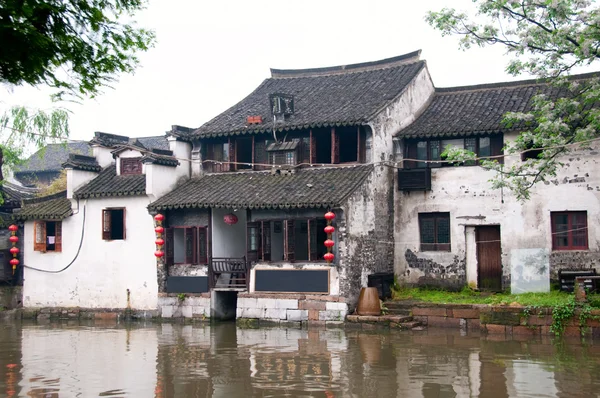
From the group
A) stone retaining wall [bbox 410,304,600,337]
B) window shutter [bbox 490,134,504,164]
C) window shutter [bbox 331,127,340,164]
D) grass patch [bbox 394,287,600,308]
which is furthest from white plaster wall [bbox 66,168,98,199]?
window shutter [bbox 490,134,504,164]

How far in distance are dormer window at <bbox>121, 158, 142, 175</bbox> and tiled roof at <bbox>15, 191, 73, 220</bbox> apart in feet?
7.62

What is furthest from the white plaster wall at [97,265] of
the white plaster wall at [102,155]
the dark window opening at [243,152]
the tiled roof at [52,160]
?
the tiled roof at [52,160]

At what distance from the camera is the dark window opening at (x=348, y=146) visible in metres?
23.5

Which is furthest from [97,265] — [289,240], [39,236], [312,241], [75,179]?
[312,241]

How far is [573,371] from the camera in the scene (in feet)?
44.1

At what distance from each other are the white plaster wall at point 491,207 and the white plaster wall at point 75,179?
10.8 metres

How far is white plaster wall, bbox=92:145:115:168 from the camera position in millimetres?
26219

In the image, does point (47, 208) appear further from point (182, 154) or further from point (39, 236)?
point (182, 154)

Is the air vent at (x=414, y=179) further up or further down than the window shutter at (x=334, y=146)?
further down

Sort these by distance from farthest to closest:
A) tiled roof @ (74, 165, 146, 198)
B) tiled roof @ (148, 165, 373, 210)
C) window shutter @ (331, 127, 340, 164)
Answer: tiled roof @ (74, 165, 146, 198) < window shutter @ (331, 127, 340, 164) < tiled roof @ (148, 165, 373, 210)

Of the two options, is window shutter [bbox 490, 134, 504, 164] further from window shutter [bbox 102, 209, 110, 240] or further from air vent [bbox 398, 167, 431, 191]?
window shutter [bbox 102, 209, 110, 240]

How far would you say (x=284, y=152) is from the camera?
23703mm

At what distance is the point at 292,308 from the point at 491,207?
270 inches

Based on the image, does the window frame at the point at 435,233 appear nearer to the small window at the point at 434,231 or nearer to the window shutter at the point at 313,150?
the small window at the point at 434,231
